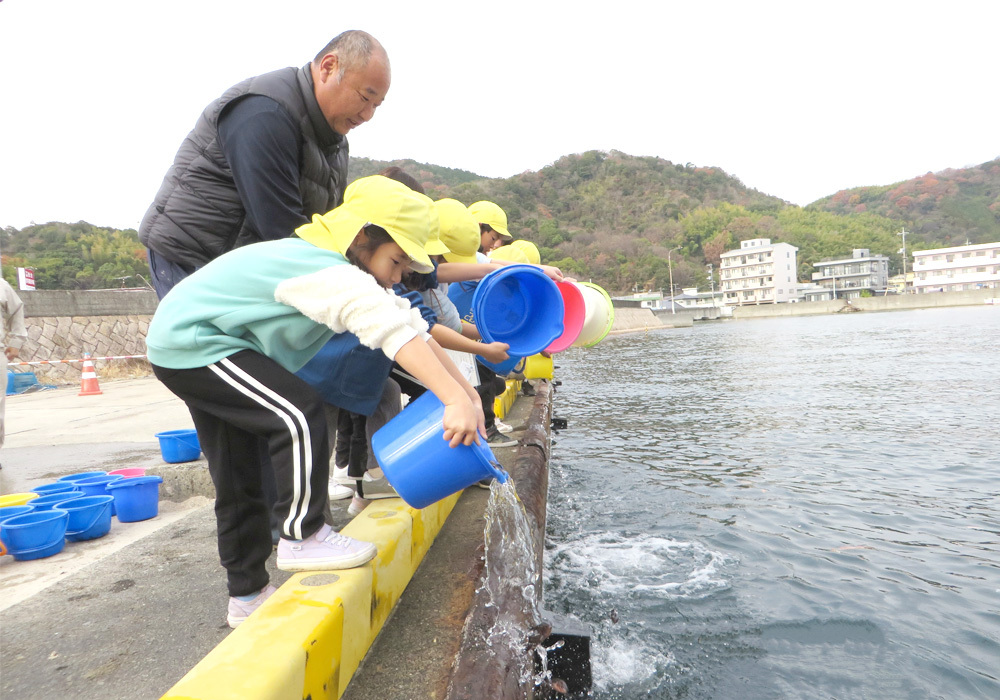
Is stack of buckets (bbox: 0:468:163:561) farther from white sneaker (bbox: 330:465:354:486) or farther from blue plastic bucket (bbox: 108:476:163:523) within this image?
white sneaker (bbox: 330:465:354:486)

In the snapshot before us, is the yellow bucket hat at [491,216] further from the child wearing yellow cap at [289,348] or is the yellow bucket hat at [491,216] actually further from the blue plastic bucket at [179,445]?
the child wearing yellow cap at [289,348]

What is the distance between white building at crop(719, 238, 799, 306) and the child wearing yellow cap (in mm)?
83108

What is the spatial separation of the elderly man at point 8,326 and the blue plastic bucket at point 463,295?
3303 mm

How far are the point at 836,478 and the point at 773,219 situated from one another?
340ft

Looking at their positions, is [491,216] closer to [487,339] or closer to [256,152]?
[487,339]

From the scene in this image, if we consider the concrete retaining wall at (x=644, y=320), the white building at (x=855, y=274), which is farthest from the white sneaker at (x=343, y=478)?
the white building at (x=855, y=274)

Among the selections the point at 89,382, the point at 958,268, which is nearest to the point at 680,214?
the point at 958,268

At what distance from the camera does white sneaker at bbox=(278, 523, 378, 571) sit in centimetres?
176

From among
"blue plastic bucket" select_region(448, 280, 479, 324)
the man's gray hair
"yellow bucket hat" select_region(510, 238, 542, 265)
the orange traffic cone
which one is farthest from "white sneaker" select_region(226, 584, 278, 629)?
the orange traffic cone

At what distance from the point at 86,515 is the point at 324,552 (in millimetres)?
1650

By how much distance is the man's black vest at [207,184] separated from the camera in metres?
2.22

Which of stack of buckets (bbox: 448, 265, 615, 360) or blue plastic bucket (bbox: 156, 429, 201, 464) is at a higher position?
stack of buckets (bbox: 448, 265, 615, 360)

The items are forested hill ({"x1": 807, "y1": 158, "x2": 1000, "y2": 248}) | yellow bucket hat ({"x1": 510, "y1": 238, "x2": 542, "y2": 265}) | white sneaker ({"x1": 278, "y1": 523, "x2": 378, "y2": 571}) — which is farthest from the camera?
forested hill ({"x1": 807, "y1": 158, "x2": 1000, "y2": 248})

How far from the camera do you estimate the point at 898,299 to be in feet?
193
